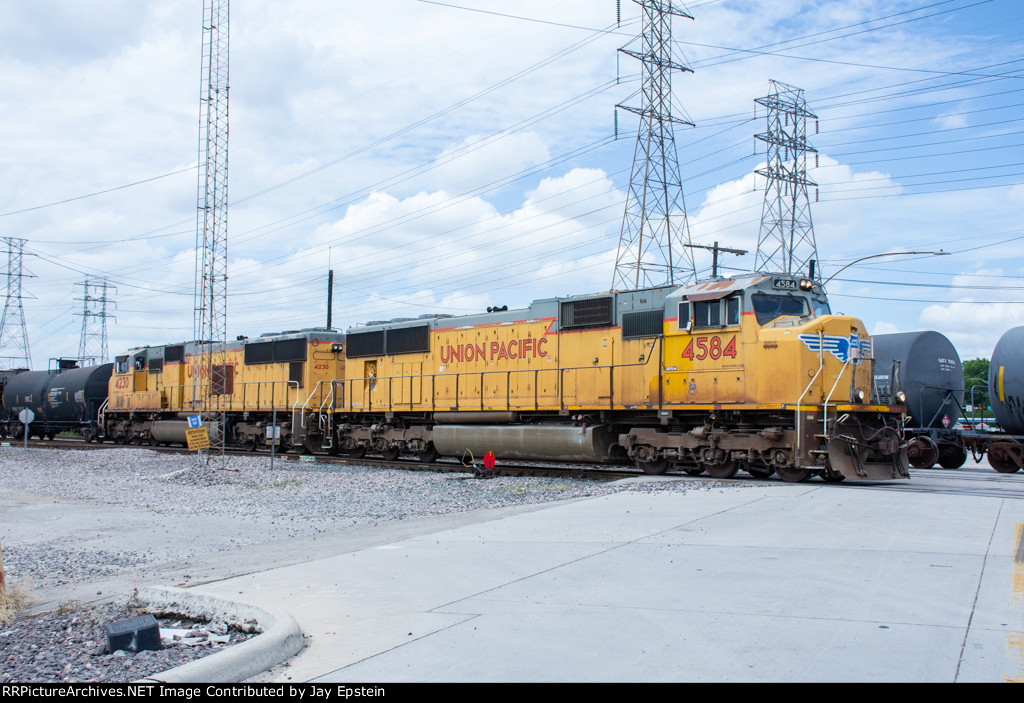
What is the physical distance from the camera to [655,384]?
52.6 feet

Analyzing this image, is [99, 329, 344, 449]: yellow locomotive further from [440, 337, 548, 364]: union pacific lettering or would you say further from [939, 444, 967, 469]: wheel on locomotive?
[939, 444, 967, 469]: wheel on locomotive

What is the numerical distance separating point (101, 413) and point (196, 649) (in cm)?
3380

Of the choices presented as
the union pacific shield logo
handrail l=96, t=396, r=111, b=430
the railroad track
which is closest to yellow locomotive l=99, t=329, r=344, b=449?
handrail l=96, t=396, r=111, b=430

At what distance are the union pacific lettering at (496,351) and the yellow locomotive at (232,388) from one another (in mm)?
4946

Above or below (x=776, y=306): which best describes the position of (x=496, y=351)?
below

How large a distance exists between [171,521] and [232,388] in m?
17.0

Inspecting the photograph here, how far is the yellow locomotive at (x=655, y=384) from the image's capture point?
14.0 meters

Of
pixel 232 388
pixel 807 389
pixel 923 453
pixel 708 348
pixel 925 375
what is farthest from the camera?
pixel 232 388

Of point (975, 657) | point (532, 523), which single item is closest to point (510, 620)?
point (975, 657)

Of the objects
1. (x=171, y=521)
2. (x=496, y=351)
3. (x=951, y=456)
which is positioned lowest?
(x=171, y=521)

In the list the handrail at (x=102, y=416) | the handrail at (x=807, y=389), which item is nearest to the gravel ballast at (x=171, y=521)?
the handrail at (x=807, y=389)

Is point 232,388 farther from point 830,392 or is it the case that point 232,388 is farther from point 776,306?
point 830,392

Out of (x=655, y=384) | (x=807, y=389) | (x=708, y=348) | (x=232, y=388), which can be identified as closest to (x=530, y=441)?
(x=655, y=384)

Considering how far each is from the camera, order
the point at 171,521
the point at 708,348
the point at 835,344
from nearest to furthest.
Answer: the point at 171,521 → the point at 835,344 → the point at 708,348
